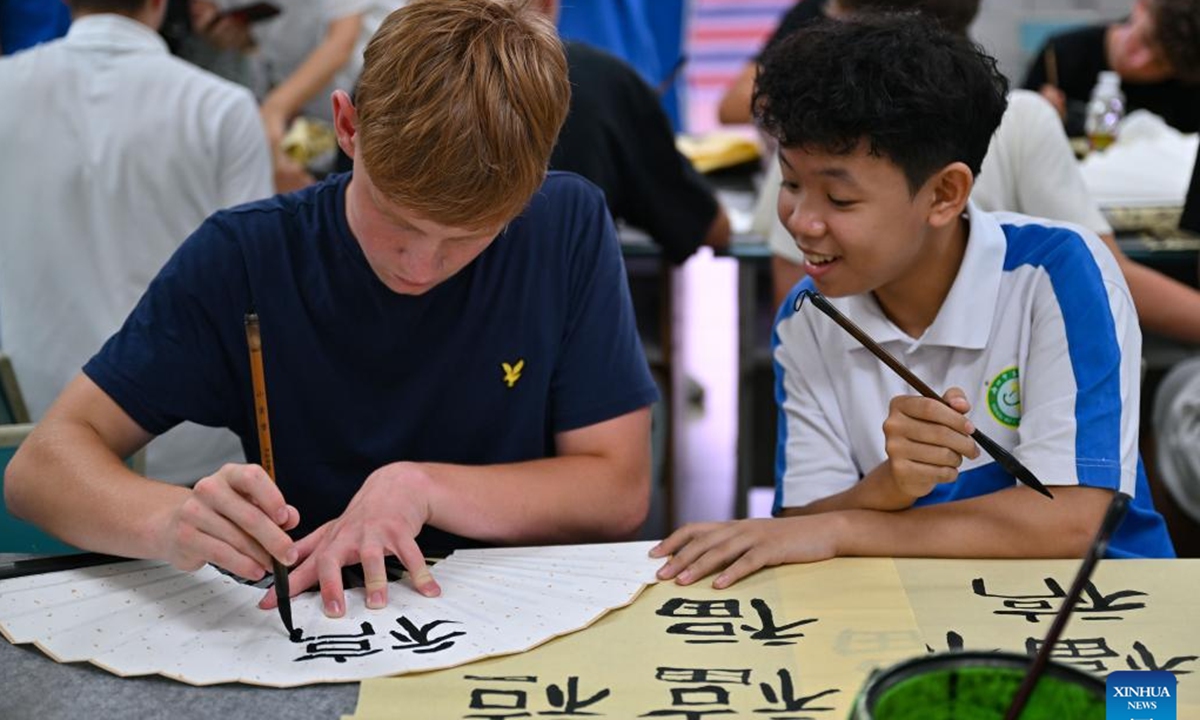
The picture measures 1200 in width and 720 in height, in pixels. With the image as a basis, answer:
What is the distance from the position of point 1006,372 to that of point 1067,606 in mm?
800

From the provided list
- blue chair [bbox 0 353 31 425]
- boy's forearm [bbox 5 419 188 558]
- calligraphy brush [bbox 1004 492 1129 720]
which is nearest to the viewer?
calligraphy brush [bbox 1004 492 1129 720]

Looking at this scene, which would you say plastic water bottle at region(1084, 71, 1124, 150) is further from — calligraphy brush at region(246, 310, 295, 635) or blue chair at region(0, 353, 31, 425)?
calligraphy brush at region(246, 310, 295, 635)

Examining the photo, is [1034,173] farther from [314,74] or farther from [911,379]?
[314,74]

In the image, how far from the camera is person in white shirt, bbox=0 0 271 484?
2.42m

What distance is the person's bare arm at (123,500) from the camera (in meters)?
1.27

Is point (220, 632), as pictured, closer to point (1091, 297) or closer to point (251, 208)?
point (251, 208)

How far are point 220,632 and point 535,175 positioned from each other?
0.53m

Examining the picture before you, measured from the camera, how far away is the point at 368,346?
159 cm

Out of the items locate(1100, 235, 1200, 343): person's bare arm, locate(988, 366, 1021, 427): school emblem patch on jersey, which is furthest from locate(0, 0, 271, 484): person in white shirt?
locate(1100, 235, 1200, 343): person's bare arm

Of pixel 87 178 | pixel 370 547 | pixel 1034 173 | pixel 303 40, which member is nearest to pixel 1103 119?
pixel 1034 173

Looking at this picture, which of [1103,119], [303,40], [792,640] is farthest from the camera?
[303,40]

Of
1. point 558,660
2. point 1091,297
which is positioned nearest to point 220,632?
point 558,660

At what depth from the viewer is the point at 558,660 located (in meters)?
1.22

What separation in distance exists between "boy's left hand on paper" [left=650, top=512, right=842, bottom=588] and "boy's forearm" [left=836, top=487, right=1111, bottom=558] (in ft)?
0.08
